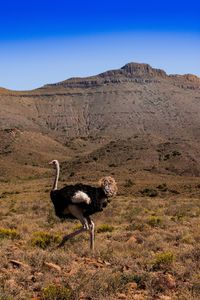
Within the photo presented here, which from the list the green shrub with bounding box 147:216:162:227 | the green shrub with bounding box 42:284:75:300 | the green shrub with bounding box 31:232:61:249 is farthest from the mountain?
the green shrub with bounding box 42:284:75:300

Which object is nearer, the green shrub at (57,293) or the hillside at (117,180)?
the green shrub at (57,293)

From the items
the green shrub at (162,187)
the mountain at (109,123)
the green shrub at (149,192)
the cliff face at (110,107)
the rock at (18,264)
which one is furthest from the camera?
the cliff face at (110,107)

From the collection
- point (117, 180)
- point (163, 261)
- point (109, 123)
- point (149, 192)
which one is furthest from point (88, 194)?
point (109, 123)

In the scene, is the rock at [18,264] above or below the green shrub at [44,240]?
above

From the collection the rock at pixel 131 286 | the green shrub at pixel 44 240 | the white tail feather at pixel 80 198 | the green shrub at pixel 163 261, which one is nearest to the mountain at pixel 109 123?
the green shrub at pixel 44 240

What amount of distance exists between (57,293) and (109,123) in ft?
408

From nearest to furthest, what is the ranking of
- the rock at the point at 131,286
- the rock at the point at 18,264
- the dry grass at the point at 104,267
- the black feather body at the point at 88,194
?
the dry grass at the point at 104,267
the rock at the point at 131,286
the rock at the point at 18,264
the black feather body at the point at 88,194

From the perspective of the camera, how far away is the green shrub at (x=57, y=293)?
21.5ft

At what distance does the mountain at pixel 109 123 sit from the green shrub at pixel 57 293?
56.4m

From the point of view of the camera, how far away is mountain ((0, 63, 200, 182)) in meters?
72.4

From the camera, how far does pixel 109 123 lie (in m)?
130

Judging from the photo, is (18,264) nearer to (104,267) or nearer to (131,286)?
(104,267)

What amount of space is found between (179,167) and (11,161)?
2547cm

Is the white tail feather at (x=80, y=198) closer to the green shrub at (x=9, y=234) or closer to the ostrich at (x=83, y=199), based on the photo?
the ostrich at (x=83, y=199)
